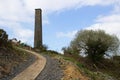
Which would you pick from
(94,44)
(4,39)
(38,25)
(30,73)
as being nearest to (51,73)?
(30,73)

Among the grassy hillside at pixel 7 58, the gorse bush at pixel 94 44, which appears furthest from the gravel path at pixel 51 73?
the gorse bush at pixel 94 44

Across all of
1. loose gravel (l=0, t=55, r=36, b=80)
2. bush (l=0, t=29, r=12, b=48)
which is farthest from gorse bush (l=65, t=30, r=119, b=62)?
loose gravel (l=0, t=55, r=36, b=80)

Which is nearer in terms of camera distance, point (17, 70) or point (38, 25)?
point (17, 70)

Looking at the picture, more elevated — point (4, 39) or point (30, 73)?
point (4, 39)

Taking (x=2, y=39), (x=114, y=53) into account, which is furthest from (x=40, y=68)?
(x=114, y=53)

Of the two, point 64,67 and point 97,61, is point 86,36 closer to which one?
point 97,61

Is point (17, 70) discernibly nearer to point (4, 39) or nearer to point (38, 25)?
point (4, 39)

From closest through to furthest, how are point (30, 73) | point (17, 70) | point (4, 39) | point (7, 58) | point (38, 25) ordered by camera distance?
point (30, 73) < point (17, 70) < point (7, 58) < point (4, 39) < point (38, 25)

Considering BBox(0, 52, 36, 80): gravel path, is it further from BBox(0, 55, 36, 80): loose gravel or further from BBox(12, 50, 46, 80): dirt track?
BBox(12, 50, 46, 80): dirt track

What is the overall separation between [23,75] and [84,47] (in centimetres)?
3759

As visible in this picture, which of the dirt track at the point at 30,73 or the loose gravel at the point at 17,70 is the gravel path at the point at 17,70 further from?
the dirt track at the point at 30,73

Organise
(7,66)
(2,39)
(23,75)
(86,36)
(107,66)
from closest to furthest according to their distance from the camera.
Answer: (23,75), (7,66), (2,39), (107,66), (86,36)

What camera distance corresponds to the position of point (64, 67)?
2511 centimetres

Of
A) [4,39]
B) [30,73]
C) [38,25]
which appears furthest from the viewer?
[38,25]
